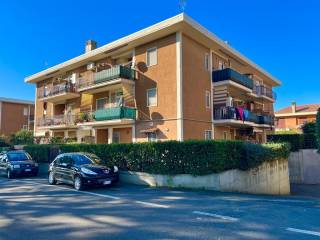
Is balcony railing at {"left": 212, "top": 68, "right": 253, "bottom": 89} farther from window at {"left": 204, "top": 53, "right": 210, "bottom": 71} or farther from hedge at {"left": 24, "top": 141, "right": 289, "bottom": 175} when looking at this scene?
A: hedge at {"left": 24, "top": 141, "right": 289, "bottom": 175}

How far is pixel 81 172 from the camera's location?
1321 centimetres

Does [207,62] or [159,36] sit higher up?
[159,36]

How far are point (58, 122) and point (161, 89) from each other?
13721 mm

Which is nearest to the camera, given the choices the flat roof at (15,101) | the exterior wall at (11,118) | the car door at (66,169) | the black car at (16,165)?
the car door at (66,169)

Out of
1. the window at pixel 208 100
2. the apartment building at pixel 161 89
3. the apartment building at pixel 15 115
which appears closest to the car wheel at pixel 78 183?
the apartment building at pixel 161 89

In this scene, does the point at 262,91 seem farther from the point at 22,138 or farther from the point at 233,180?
the point at 22,138

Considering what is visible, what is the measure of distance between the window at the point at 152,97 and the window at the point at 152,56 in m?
2.01

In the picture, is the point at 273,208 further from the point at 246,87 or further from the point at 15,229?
the point at 246,87

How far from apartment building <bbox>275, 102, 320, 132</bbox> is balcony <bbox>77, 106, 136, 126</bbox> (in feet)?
105

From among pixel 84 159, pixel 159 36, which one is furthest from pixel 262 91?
pixel 84 159

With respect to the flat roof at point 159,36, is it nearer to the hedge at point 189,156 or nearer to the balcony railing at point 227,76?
the balcony railing at point 227,76

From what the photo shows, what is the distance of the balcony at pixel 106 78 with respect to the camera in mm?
22109

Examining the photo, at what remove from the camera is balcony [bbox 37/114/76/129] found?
90.9 ft

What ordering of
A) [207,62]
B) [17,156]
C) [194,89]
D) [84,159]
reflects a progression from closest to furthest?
[84,159]
[17,156]
[194,89]
[207,62]
